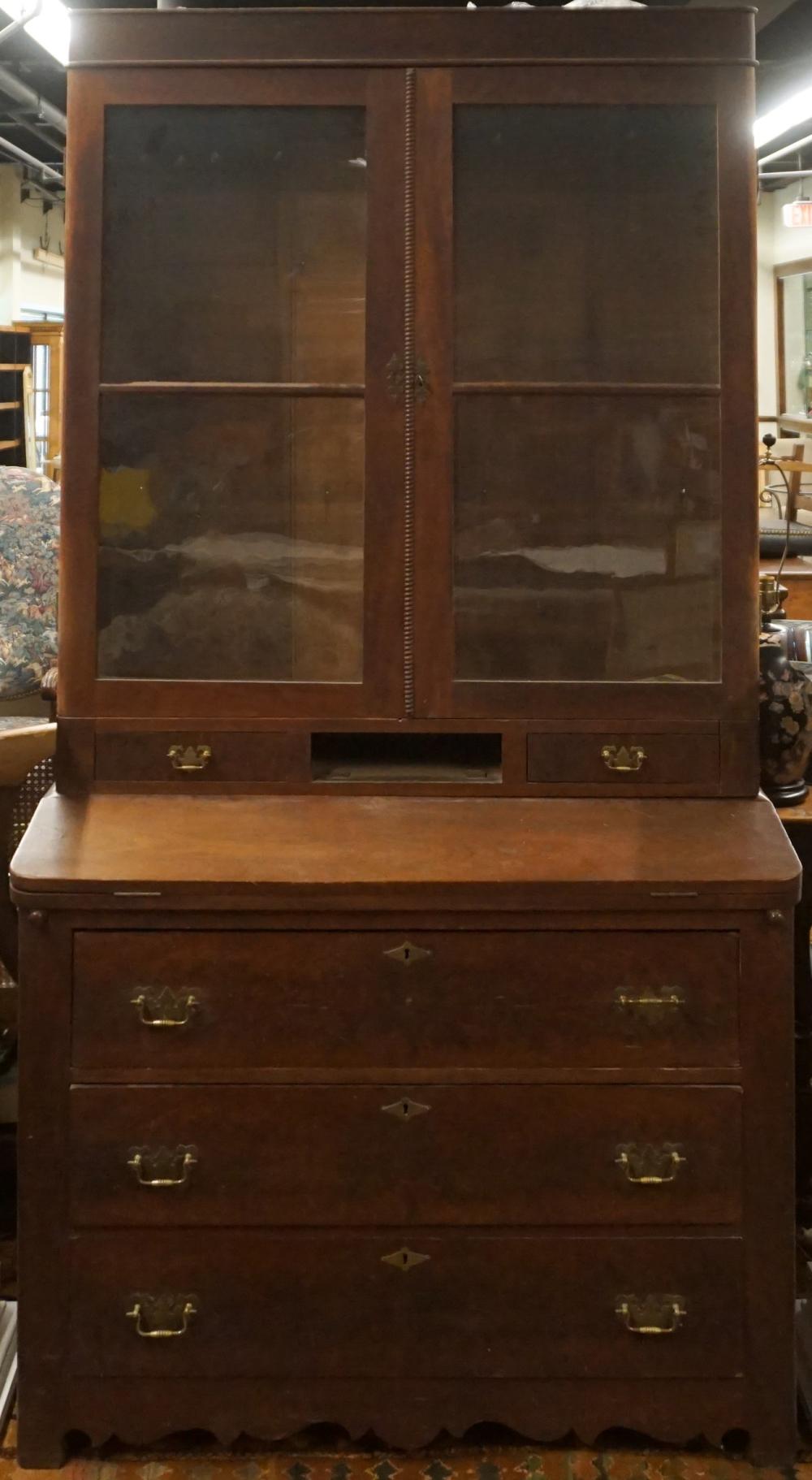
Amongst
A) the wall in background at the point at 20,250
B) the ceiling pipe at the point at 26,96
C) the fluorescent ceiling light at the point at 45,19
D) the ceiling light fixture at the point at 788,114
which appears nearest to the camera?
the fluorescent ceiling light at the point at 45,19

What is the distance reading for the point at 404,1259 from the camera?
60.9 inches

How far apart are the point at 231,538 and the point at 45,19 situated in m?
2.78

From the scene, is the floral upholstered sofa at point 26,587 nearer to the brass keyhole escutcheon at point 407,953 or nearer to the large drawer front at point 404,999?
the large drawer front at point 404,999

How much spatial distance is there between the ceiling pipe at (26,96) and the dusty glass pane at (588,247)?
4.94 m

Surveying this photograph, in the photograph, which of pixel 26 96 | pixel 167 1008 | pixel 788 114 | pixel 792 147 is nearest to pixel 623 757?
pixel 167 1008

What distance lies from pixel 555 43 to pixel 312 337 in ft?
1.72

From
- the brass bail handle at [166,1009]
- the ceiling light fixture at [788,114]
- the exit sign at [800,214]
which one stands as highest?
the exit sign at [800,214]

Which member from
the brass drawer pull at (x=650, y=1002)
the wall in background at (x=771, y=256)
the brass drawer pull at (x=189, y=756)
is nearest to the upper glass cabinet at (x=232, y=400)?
the brass drawer pull at (x=189, y=756)

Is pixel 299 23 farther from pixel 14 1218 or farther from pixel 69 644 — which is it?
pixel 14 1218

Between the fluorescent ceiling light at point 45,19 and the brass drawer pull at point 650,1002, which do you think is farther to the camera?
the fluorescent ceiling light at point 45,19

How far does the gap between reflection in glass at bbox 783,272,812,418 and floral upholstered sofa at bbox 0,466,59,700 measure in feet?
27.7

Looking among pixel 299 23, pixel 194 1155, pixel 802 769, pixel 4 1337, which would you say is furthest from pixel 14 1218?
pixel 299 23

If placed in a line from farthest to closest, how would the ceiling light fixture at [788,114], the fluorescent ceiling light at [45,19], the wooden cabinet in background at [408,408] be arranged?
the ceiling light fixture at [788,114]
the fluorescent ceiling light at [45,19]
the wooden cabinet in background at [408,408]

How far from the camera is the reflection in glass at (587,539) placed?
1736 millimetres
